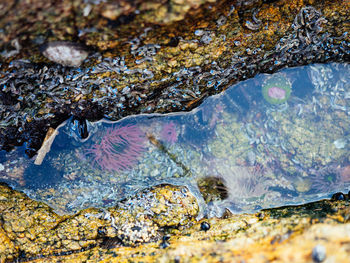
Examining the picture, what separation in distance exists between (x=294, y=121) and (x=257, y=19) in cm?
188

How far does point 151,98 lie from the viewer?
3.69m

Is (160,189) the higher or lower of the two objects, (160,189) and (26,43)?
the lower

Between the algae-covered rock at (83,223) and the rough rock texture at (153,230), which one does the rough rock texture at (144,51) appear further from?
the rough rock texture at (153,230)

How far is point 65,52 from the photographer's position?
8.99 feet

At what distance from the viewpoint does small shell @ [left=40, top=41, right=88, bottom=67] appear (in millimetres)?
2671

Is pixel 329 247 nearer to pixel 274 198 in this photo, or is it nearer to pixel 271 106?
pixel 274 198

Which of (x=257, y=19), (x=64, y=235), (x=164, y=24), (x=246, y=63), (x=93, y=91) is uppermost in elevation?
(x=257, y=19)

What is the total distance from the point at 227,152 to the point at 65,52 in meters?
2.78

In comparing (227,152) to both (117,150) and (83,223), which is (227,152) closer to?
(117,150)

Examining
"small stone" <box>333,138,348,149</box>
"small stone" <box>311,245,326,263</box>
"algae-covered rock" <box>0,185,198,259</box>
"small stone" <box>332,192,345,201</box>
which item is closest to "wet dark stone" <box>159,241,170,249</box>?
"algae-covered rock" <box>0,185,198,259</box>

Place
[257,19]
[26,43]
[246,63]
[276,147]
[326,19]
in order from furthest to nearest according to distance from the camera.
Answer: [276,147]
[246,63]
[326,19]
[257,19]
[26,43]

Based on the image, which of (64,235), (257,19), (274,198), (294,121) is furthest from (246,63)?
(64,235)

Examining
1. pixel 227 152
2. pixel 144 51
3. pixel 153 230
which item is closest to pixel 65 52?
pixel 144 51

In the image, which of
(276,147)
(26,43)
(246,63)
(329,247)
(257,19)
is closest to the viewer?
(329,247)
